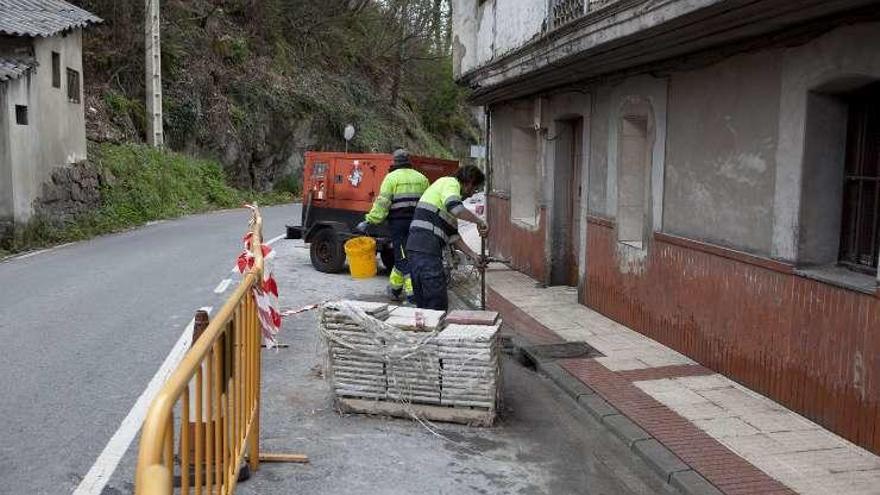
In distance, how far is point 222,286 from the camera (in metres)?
11.1

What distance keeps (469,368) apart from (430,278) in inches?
84.6

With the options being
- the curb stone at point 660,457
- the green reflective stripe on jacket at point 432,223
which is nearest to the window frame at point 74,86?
the green reflective stripe on jacket at point 432,223

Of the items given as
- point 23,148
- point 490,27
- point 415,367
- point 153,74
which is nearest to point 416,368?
point 415,367

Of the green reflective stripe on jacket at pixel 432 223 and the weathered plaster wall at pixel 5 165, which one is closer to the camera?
the green reflective stripe on jacket at pixel 432 223

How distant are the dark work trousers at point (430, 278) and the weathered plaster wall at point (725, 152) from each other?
2.29 meters

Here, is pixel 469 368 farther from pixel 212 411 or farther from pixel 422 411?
pixel 212 411

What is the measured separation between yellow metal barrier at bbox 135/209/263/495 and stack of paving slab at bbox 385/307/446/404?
1262mm

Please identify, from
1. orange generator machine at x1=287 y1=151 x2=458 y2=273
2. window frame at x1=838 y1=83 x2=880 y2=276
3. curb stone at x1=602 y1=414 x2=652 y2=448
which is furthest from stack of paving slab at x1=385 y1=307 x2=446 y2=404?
orange generator machine at x1=287 y1=151 x2=458 y2=273

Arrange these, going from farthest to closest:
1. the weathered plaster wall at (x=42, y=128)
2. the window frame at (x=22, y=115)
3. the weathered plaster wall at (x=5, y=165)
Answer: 1. the window frame at (x=22, y=115)
2. the weathered plaster wall at (x=42, y=128)
3. the weathered plaster wall at (x=5, y=165)

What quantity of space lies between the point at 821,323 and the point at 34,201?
15980 millimetres

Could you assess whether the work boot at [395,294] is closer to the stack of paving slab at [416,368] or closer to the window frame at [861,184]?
the stack of paving slab at [416,368]

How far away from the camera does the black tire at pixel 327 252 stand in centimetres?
1299

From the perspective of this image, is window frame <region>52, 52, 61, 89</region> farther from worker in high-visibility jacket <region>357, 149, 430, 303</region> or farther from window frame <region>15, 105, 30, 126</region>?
worker in high-visibility jacket <region>357, 149, 430, 303</region>

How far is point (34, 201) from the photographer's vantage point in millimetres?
17234
